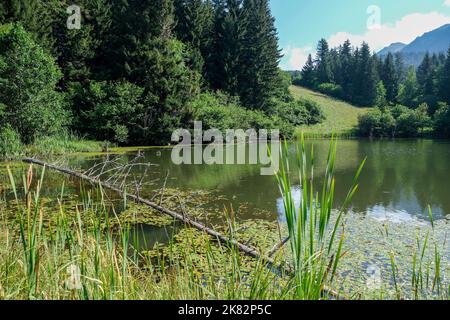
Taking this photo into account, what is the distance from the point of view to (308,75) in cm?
7481

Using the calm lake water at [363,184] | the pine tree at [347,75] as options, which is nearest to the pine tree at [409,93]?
the pine tree at [347,75]

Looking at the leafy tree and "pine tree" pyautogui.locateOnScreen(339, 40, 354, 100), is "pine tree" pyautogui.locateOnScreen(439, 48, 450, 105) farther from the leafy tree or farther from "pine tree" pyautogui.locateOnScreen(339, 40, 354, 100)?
the leafy tree

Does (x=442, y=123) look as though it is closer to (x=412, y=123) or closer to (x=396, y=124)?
(x=412, y=123)

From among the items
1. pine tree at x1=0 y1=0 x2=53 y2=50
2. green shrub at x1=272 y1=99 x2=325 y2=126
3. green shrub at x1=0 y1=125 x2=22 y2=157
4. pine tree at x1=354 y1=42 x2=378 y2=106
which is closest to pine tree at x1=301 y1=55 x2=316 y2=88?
pine tree at x1=354 y1=42 x2=378 y2=106

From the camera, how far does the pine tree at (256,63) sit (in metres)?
37.0

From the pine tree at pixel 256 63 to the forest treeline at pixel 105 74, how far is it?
11.5ft

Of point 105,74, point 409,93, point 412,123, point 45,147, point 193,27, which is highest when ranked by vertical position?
point 193,27

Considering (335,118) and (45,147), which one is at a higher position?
(335,118)

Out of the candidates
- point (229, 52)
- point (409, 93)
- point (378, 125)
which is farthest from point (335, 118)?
point (229, 52)

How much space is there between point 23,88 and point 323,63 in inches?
2594

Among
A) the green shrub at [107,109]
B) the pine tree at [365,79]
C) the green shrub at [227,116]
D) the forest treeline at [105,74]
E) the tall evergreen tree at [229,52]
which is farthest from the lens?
the pine tree at [365,79]

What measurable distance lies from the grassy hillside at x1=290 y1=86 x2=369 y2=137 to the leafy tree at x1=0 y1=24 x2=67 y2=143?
2605 cm

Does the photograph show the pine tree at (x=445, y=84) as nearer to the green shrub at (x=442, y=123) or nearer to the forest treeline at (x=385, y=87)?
the forest treeline at (x=385, y=87)
